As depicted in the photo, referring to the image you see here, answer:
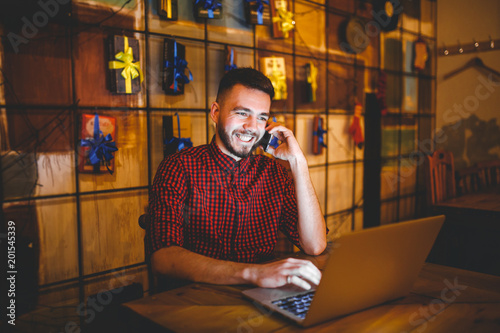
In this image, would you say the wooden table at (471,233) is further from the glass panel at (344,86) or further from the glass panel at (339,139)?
the glass panel at (344,86)

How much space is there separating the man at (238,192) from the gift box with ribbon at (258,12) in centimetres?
115

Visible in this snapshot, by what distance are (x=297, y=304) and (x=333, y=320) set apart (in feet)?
0.31

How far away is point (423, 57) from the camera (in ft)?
14.5

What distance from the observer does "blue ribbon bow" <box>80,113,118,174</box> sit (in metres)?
1.98

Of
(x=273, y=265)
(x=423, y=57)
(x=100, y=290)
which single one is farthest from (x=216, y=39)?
(x=423, y=57)

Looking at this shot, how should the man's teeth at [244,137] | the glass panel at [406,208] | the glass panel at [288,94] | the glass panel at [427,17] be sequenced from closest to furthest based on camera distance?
the man's teeth at [244,137], the glass panel at [288,94], the glass panel at [406,208], the glass panel at [427,17]

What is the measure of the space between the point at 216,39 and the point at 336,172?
1765 millimetres

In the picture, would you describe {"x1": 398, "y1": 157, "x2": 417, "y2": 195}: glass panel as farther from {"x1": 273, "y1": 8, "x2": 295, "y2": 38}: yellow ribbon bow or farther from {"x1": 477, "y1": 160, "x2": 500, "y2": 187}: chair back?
{"x1": 273, "y1": 8, "x2": 295, "y2": 38}: yellow ribbon bow

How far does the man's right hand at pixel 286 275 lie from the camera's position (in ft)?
3.30

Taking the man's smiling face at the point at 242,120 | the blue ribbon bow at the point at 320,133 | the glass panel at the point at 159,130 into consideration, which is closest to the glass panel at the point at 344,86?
the blue ribbon bow at the point at 320,133

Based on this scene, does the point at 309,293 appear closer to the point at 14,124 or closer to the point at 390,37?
the point at 14,124

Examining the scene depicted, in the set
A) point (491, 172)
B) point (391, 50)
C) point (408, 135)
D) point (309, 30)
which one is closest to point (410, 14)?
point (391, 50)

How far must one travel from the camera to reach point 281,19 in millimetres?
2838

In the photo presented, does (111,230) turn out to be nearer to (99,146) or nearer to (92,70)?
(99,146)
